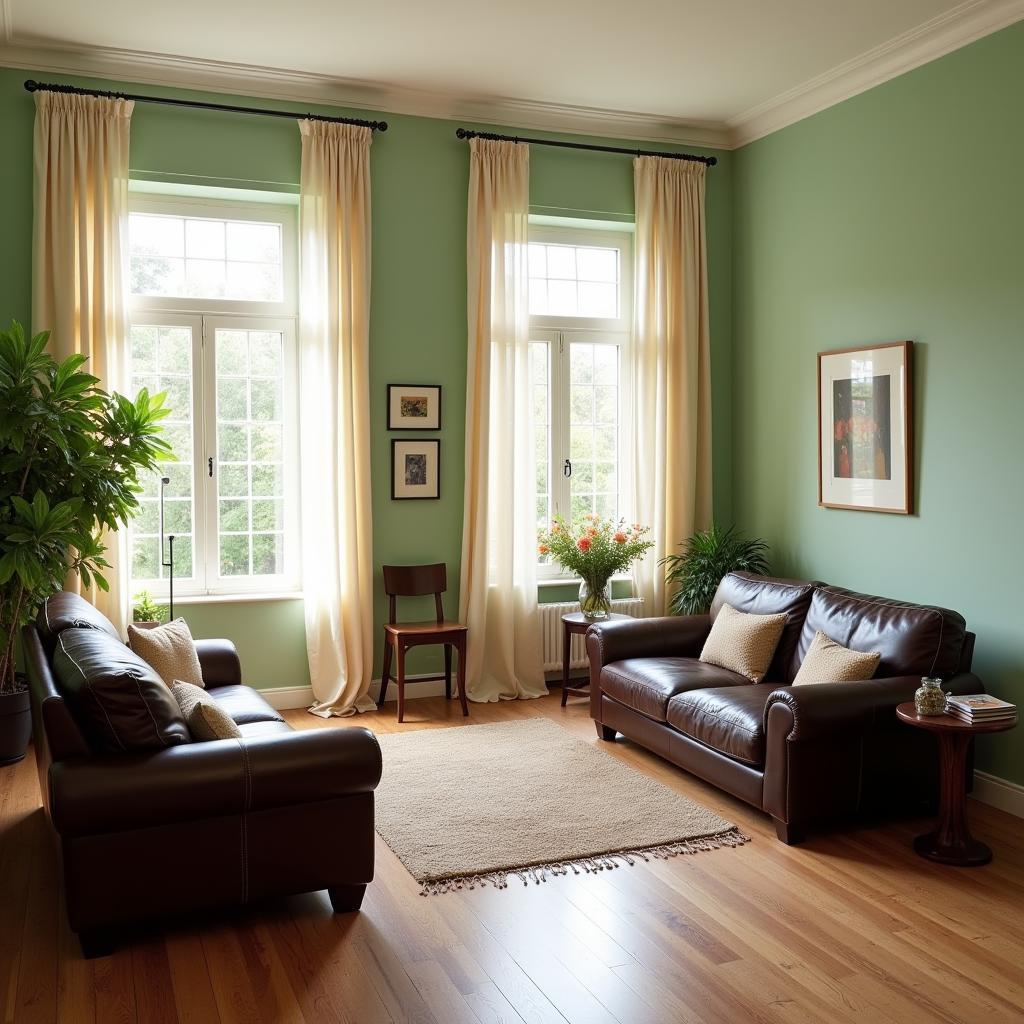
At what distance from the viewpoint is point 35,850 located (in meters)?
3.92

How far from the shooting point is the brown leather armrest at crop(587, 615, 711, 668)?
17.9 feet

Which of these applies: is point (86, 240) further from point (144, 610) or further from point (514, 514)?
→ point (514, 514)

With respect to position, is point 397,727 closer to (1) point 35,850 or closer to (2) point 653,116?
(1) point 35,850

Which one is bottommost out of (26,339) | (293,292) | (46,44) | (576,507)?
(576,507)

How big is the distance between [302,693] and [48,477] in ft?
6.46

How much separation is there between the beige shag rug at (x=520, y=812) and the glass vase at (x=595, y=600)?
0.82 metres

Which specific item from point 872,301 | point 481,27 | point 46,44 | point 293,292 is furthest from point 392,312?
point 872,301

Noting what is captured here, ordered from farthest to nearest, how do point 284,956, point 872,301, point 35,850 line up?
1. point 872,301
2. point 35,850
3. point 284,956

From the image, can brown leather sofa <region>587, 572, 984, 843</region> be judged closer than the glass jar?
No

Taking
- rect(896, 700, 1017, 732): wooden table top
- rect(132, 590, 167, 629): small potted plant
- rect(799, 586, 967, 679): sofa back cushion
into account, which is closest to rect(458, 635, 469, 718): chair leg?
rect(132, 590, 167, 629): small potted plant

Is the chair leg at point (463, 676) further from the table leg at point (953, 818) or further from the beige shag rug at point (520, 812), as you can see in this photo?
the table leg at point (953, 818)

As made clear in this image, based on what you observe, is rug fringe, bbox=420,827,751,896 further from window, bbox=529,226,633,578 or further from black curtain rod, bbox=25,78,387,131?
black curtain rod, bbox=25,78,387,131

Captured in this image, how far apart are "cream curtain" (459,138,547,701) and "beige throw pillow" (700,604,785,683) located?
1.49 m

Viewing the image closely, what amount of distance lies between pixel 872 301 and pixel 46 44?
4406 mm
